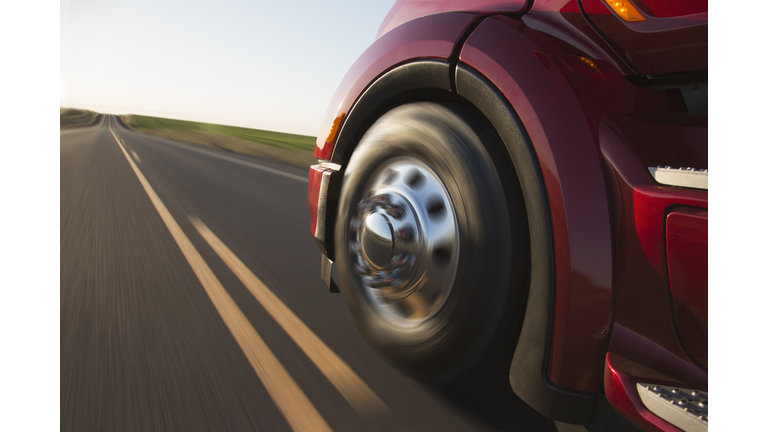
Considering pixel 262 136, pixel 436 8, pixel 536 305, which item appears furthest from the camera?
pixel 262 136

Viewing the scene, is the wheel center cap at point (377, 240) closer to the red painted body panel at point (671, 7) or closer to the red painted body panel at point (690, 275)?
the red painted body panel at point (690, 275)

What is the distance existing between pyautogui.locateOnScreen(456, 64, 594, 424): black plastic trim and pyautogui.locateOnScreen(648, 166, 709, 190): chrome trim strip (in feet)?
1.05

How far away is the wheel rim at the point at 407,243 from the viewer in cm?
173

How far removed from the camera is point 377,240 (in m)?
1.93

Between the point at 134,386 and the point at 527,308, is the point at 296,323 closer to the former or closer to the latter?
the point at 134,386

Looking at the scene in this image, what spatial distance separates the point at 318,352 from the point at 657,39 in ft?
6.27

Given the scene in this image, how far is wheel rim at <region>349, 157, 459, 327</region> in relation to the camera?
68.1 inches

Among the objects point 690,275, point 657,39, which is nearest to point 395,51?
point 657,39

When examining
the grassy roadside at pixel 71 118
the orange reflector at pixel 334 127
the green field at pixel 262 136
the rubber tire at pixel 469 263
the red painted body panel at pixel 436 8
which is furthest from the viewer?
the green field at pixel 262 136

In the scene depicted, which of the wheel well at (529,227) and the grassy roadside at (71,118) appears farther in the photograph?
the grassy roadside at (71,118)

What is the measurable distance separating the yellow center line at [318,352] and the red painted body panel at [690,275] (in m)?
1.12

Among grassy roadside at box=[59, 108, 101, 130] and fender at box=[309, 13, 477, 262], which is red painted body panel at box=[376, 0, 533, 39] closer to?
fender at box=[309, 13, 477, 262]

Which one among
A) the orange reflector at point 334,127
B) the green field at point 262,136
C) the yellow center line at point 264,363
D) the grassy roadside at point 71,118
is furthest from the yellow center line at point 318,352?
the green field at point 262,136

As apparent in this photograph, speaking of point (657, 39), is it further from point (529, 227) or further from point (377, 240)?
point (377, 240)
